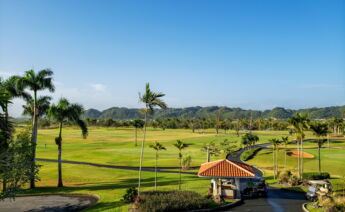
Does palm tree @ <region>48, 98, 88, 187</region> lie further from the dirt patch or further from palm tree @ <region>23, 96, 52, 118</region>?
the dirt patch

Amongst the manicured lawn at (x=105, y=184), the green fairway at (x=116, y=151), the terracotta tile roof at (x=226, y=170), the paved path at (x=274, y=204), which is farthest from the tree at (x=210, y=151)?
the terracotta tile roof at (x=226, y=170)

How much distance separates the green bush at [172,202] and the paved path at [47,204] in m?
7.37

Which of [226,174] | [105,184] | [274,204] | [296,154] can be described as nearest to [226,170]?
[226,174]

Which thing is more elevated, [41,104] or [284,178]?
[41,104]

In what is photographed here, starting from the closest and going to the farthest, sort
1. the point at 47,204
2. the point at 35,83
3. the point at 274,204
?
the point at 274,204
the point at 47,204
the point at 35,83

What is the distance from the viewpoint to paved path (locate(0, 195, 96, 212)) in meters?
24.1

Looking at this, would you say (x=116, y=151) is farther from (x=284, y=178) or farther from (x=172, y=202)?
→ (x=172, y=202)

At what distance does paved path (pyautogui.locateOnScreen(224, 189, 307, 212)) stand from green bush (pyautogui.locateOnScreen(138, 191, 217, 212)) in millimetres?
2692

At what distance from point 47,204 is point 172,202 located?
1318 cm

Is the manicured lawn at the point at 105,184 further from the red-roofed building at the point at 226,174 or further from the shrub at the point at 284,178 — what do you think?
the shrub at the point at 284,178

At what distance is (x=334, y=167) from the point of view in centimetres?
5344

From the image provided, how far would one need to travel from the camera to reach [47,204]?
83.7 feet

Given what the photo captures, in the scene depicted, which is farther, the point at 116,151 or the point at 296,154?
the point at 116,151

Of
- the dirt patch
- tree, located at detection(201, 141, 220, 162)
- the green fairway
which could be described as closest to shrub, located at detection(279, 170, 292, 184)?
tree, located at detection(201, 141, 220, 162)
